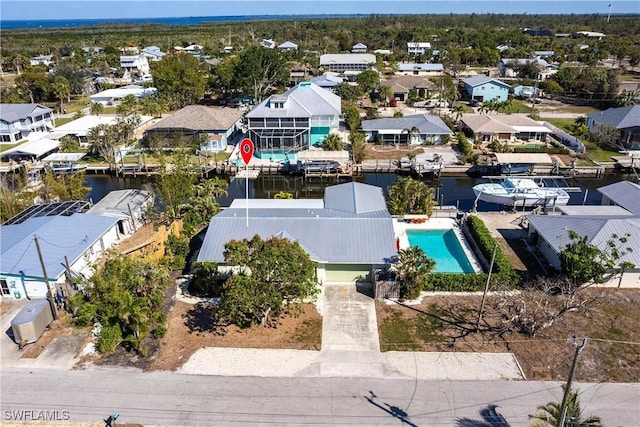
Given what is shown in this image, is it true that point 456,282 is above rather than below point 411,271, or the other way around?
below

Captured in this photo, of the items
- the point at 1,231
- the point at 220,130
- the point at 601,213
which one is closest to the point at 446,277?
the point at 601,213

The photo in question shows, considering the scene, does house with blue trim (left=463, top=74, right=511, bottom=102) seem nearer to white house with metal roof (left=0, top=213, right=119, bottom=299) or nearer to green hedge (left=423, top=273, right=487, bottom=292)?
green hedge (left=423, top=273, right=487, bottom=292)

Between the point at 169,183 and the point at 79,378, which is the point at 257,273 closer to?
the point at 79,378

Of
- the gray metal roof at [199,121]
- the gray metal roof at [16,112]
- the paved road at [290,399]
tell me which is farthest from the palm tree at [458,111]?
the gray metal roof at [16,112]

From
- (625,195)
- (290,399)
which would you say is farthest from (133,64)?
(290,399)

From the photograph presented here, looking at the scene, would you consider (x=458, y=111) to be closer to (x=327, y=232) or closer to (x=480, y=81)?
(x=480, y=81)
